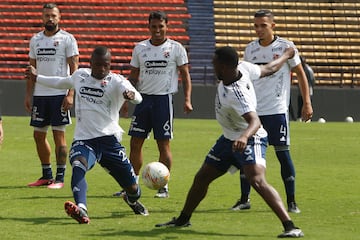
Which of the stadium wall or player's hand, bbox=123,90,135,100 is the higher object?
player's hand, bbox=123,90,135,100

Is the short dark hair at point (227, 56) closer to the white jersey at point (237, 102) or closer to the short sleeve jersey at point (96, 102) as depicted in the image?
the white jersey at point (237, 102)

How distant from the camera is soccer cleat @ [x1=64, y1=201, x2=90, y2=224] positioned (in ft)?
27.7

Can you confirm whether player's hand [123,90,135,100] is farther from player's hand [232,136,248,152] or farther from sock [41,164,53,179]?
sock [41,164,53,179]

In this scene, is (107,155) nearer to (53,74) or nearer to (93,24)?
(53,74)

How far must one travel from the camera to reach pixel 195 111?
94.5ft

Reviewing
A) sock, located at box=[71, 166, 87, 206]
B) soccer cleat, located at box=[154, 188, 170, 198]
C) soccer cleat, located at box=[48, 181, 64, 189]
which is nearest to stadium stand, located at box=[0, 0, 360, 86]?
soccer cleat, located at box=[48, 181, 64, 189]

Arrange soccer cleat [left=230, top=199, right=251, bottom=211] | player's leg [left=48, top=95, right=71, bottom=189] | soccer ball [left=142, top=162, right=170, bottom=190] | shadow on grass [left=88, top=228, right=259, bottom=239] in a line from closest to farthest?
1. shadow on grass [left=88, top=228, right=259, bottom=239]
2. soccer ball [left=142, top=162, right=170, bottom=190]
3. soccer cleat [left=230, top=199, right=251, bottom=211]
4. player's leg [left=48, top=95, right=71, bottom=189]

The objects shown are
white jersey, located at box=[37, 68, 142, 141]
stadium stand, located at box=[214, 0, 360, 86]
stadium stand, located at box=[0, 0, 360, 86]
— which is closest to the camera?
white jersey, located at box=[37, 68, 142, 141]

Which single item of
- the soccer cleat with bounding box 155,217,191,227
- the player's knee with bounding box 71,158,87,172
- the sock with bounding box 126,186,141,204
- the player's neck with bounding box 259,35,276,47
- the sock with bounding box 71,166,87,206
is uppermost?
the player's neck with bounding box 259,35,276,47

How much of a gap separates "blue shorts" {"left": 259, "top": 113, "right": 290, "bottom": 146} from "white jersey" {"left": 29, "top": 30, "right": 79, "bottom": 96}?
3.29 metres

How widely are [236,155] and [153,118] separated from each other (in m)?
3.10

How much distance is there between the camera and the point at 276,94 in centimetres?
1002

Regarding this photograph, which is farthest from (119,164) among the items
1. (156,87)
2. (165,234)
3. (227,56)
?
(156,87)

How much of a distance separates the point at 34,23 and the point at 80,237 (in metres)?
25.8
